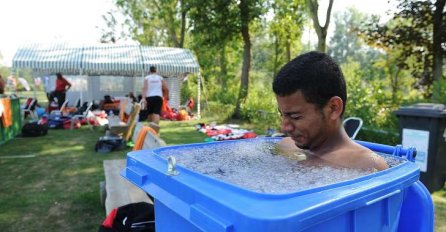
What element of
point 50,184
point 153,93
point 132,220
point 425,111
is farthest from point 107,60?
point 132,220

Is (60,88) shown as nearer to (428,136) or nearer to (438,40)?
(438,40)

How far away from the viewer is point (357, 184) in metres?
1.16

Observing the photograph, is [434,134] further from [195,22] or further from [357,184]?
[195,22]

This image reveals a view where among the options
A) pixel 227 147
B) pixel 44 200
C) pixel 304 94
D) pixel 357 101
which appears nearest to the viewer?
pixel 304 94

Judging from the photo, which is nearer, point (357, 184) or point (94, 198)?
point (357, 184)

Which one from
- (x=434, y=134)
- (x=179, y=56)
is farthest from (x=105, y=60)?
(x=434, y=134)

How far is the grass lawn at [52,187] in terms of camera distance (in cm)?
420

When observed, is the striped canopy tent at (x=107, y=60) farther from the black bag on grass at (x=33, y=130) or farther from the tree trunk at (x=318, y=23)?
the tree trunk at (x=318, y=23)

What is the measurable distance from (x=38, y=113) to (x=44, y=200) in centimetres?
1263

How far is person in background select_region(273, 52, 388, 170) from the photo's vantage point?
1.45 meters

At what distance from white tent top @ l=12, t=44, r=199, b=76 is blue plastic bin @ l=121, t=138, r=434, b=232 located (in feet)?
52.2

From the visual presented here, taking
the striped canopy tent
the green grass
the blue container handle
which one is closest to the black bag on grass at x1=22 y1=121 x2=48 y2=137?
the green grass

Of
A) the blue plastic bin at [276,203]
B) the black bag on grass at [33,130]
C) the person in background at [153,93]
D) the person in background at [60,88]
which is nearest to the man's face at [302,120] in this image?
the blue plastic bin at [276,203]

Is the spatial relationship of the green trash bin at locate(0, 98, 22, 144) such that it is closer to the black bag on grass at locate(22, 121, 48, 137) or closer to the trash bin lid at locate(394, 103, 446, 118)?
the black bag on grass at locate(22, 121, 48, 137)
